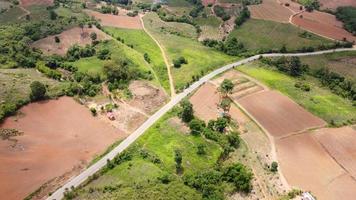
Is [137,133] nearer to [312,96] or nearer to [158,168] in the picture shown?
[158,168]

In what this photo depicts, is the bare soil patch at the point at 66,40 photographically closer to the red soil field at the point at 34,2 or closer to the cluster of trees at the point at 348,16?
the red soil field at the point at 34,2

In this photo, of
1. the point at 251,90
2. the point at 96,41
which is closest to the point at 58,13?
the point at 96,41

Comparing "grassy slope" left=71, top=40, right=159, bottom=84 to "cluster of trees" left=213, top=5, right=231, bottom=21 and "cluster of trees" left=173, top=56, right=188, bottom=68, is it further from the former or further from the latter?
"cluster of trees" left=213, top=5, right=231, bottom=21

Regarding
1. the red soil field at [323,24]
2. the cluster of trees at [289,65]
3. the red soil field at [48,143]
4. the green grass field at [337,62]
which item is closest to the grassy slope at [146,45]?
the red soil field at [48,143]

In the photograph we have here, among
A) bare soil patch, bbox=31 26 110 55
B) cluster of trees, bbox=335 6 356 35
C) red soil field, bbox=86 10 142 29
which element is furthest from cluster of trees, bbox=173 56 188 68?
cluster of trees, bbox=335 6 356 35

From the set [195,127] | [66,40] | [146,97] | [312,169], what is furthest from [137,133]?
[66,40]

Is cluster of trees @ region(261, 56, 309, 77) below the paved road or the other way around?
the other way around

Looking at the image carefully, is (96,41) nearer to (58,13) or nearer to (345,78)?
(58,13)
